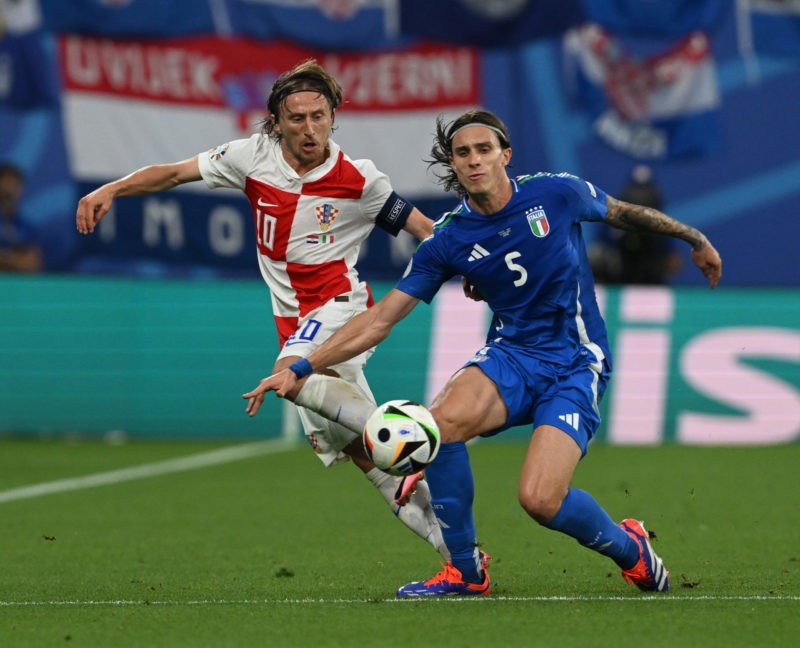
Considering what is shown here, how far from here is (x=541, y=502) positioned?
664 centimetres

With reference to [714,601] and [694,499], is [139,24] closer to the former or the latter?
[694,499]

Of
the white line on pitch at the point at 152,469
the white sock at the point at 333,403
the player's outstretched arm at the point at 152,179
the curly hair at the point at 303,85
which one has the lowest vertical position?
the white line on pitch at the point at 152,469

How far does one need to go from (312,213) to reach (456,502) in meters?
1.77

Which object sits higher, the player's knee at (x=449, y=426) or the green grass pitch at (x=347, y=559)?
the player's knee at (x=449, y=426)

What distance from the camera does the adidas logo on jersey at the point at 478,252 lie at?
7066 millimetres

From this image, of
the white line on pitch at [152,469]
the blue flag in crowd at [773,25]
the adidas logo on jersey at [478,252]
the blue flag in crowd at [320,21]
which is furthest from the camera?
the blue flag in crowd at [773,25]

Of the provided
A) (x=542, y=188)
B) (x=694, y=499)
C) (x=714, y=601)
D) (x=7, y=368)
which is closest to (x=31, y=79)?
(x=7, y=368)

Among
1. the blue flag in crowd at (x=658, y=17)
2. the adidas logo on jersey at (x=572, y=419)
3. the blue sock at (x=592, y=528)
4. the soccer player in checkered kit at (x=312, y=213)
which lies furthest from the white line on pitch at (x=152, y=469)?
the blue flag in crowd at (x=658, y=17)

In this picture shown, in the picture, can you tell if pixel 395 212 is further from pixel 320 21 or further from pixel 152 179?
pixel 320 21

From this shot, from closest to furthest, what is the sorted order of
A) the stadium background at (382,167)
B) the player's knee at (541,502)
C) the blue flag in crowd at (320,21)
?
the player's knee at (541,502)
the stadium background at (382,167)
the blue flag in crowd at (320,21)

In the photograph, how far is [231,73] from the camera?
17.3 meters

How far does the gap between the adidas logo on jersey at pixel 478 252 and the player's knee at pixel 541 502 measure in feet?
3.46

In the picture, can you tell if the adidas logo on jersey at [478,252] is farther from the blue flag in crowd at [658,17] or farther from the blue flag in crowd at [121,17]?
the blue flag in crowd at [658,17]

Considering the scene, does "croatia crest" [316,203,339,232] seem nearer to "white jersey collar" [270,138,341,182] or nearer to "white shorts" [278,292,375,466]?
"white jersey collar" [270,138,341,182]
